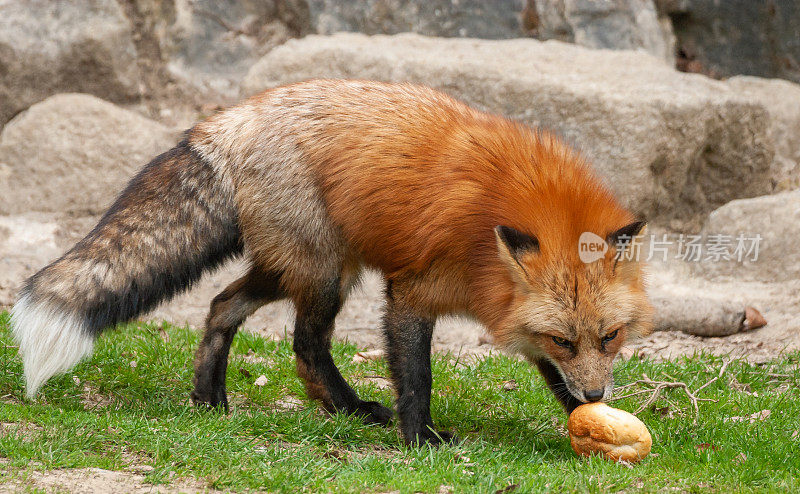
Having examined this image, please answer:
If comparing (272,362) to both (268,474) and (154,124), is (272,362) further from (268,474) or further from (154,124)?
(154,124)

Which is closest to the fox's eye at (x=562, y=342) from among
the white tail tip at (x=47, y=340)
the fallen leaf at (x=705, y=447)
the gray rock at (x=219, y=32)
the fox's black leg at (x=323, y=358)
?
the fallen leaf at (x=705, y=447)

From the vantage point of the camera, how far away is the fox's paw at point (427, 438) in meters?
5.17

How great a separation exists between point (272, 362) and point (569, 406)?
254cm

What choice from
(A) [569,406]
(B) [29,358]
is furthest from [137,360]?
(A) [569,406]

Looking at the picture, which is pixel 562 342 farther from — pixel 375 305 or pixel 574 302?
pixel 375 305

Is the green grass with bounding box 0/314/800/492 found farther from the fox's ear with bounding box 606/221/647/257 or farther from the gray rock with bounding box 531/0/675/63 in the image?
the gray rock with bounding box 531/0/675/63

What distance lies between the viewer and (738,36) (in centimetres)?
1109

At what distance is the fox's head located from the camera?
4598mm

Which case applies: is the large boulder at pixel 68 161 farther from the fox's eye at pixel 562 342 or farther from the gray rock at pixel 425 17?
the fox's eye at pixel 562 342

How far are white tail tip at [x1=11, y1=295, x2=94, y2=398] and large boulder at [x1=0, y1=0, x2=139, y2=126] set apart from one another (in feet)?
19.3

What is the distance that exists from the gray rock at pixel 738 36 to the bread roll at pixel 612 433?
7.75 metres

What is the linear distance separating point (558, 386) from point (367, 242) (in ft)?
4.87

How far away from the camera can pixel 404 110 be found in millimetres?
5543

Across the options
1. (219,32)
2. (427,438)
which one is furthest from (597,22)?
(427,438)
